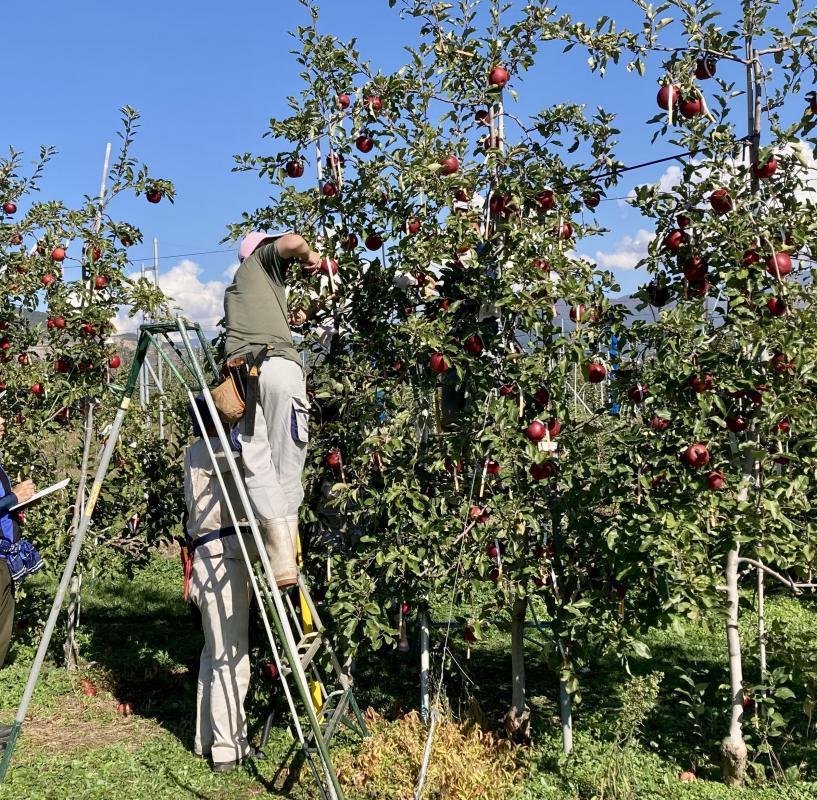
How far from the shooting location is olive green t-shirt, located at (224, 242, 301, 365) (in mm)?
3734

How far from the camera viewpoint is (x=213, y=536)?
396cm

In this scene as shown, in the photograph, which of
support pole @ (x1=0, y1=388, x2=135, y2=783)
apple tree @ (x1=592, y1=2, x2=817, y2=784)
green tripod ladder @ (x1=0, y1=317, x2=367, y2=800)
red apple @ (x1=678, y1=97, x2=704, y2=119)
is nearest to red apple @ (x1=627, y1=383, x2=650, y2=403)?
apple tree @ (x1=592, y1=2, x2=817, y2=784)

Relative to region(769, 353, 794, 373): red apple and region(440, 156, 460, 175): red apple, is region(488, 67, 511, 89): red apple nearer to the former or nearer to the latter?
region(440, 156, 460, 175): red apple

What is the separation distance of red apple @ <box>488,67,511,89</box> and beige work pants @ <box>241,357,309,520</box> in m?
1.49

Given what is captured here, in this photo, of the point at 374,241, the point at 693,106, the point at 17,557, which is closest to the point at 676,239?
the point at 693,106

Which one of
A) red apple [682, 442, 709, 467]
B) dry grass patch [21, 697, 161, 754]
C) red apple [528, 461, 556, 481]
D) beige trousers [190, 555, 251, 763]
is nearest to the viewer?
red apple [682, 442, 709, 467]

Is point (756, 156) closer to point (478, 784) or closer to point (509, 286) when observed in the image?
point (509, 286)

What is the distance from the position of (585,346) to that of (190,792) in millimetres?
2458

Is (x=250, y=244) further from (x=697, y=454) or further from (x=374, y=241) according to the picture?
(x=697, y=454)

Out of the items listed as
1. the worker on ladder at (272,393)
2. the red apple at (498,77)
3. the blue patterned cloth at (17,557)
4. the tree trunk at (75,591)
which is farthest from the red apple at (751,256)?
the tree trunk at (75,591)

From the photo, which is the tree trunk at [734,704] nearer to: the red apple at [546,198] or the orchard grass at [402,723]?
the orchard grass at [402,723]

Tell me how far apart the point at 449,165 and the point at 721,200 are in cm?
113

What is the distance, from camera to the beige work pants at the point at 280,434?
3645 mm

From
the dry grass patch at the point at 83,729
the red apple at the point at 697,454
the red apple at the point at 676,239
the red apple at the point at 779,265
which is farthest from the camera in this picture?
the dry grass patch at the point at 83,729
